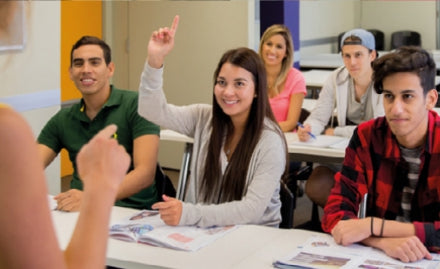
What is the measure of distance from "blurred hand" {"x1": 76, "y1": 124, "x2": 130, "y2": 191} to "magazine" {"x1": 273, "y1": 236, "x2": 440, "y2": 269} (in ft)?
3.76

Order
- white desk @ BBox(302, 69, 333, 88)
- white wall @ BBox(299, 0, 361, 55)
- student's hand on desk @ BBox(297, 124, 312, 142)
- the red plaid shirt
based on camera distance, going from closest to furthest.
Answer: the red plaid shirt, student's hand on desk @ BBox(297, 124, 312, 142), white desk @ BBox(302, 69, 333, 88), white wall @ BBox(299, 0, 361, 55)

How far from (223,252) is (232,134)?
2.57 feet

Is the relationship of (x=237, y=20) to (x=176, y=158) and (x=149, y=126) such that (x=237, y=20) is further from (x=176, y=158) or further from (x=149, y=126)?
(x=149, y=126)

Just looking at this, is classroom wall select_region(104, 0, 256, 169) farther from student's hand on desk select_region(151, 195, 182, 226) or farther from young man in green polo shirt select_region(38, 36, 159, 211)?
student's hand on desk select_region(151, 195, 182, 226)

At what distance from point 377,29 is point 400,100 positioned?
7376 millimetres

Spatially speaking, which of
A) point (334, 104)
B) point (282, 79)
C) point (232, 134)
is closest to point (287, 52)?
point (282, 79)

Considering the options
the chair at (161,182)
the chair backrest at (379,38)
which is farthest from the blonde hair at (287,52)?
the chair backrest at (379,38)

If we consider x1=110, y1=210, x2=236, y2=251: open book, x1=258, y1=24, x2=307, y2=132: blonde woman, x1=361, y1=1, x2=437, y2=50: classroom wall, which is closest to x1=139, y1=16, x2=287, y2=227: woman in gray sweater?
x1=110, y1=210, x2=236, y2=251: open book

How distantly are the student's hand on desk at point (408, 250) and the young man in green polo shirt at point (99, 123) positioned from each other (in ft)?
4.26

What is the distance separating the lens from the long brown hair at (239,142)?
289 cm

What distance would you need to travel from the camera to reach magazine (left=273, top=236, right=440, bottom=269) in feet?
7.17

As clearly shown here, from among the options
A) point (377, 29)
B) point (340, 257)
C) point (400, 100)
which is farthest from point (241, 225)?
point (377, 29)

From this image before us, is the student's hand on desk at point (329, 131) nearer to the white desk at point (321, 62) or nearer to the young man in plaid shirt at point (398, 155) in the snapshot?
the young man in plaid shirt at point (398, 155)

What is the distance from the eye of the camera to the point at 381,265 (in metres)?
2.20
